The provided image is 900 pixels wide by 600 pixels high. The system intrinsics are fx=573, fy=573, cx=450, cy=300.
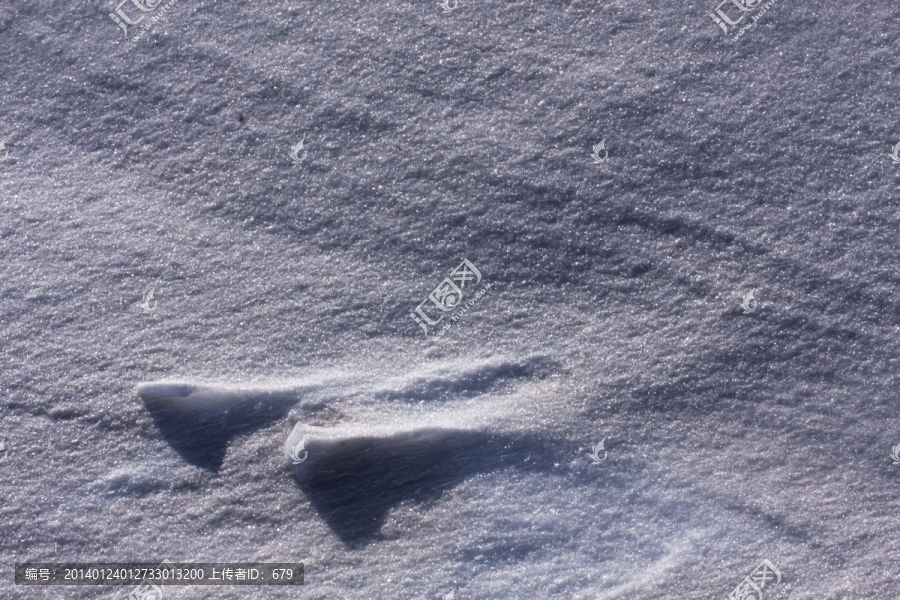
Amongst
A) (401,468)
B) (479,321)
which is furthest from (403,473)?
(479,321)

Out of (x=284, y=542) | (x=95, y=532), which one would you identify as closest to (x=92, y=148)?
(x=95, y=532)

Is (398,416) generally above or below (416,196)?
below

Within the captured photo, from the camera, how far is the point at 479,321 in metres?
1.56

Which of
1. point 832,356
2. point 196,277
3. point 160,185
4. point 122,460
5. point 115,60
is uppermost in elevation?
point 115,60

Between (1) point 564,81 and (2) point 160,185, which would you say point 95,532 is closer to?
(2) point 160,185

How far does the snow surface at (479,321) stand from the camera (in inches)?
60.1

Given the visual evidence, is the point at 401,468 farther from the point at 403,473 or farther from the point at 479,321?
the point at 479,321

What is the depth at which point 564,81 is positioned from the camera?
1.62 meters

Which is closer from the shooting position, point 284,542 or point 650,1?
point 284,542

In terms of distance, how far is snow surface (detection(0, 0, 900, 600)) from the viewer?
5.01 ft

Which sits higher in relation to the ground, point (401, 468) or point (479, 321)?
point (479, 321)

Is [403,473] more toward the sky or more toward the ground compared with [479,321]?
more toward the ground

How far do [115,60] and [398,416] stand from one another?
1.31m

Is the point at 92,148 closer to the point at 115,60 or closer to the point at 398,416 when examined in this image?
the point at 115,60
